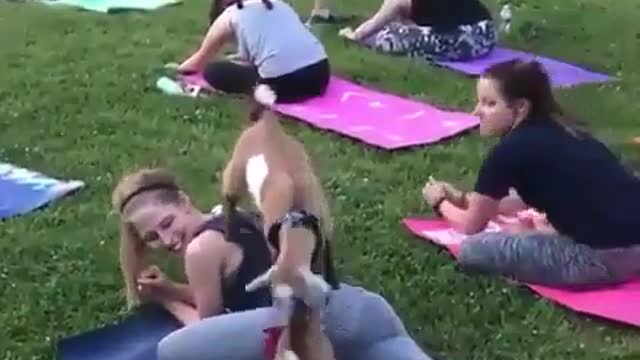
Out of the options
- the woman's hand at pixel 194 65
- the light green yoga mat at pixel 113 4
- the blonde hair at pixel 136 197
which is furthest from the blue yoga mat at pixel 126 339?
the light green yoga mat at pixel 113 4

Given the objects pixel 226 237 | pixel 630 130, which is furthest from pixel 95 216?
pixel 630 130

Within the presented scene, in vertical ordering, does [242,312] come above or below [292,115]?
above

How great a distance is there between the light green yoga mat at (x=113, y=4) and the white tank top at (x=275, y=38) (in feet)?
6.05

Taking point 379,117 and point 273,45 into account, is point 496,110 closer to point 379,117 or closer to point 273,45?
point 379,117

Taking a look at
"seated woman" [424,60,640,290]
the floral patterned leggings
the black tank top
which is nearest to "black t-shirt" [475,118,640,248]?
"seated woman" [424,60,640,290]

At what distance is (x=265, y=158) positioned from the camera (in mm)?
3064

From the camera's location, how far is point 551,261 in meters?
4.10

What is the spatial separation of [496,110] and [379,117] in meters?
1.78

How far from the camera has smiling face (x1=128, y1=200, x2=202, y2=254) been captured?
3.65 metres

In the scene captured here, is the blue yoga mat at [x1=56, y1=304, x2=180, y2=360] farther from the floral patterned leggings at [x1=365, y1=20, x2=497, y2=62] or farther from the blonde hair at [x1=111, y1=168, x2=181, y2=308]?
the floral patterned leggings at [x1=365, y1=20, x2=497, y2=62]

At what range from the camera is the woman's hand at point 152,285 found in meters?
3.82

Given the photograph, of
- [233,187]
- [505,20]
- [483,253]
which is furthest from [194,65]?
[233,187]

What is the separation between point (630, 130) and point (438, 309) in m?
2.23

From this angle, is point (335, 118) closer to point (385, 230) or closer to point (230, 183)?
point (385, 230)
